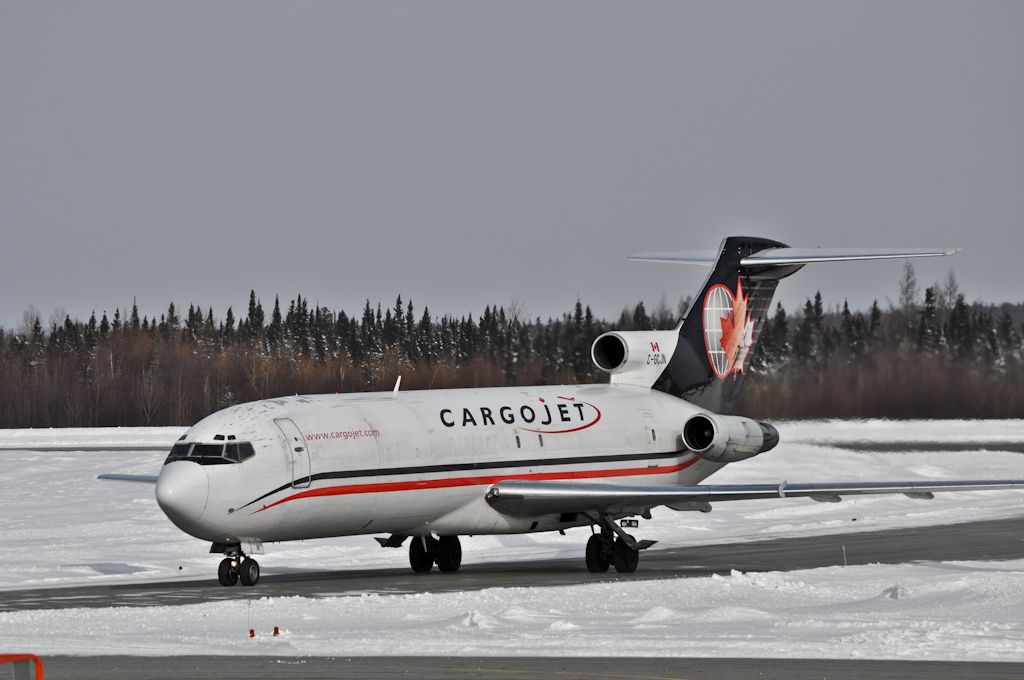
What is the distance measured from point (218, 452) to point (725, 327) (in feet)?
43.5

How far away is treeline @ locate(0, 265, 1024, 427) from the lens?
166 feet

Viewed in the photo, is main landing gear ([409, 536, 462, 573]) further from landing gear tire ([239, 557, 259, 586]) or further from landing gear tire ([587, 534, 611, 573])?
landing gear tire ([239, 557, 259, 586])

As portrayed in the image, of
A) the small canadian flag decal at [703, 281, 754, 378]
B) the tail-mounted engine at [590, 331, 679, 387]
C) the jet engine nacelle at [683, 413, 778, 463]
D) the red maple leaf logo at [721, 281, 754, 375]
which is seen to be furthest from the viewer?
the red maple leaf logo at [721, 281, 754, 375]

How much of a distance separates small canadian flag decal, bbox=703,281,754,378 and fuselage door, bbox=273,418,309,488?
11.4 meters

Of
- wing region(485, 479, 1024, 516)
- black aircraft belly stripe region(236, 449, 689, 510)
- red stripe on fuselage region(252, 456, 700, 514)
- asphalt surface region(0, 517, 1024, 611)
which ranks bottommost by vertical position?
asphalt surface region(0, 517, 1024, 611)

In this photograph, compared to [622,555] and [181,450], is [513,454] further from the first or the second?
[181,450]

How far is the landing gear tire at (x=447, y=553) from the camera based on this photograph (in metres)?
27.3

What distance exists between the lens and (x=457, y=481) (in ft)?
85.1

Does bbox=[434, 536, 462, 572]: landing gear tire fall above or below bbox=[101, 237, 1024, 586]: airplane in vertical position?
below

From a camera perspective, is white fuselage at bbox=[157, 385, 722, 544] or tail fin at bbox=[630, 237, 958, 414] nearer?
white fuselage at bbox=[157, 385, 722, 544]

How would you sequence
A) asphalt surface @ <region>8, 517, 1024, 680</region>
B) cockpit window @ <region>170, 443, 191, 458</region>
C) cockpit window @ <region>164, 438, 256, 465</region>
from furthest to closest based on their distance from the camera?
cockpit window @ <region>170, 443, 191, 458</region>
cockpit window @ <region>164, 438, 256, 465</region>
asphalt surface @ <region>8, 517, 1024, 680</region>

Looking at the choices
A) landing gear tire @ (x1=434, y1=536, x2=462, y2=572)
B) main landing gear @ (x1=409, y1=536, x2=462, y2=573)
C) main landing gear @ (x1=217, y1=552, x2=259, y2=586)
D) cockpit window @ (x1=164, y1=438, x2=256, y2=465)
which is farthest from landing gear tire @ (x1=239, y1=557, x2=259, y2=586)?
landing gear tire @ (x1=434, y1=536, x2=462, y2=572)

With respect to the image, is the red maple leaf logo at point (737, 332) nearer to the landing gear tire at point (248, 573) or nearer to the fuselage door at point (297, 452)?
the fuselage door at point (297, 452)

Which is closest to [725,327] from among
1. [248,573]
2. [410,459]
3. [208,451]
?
[410,459]
